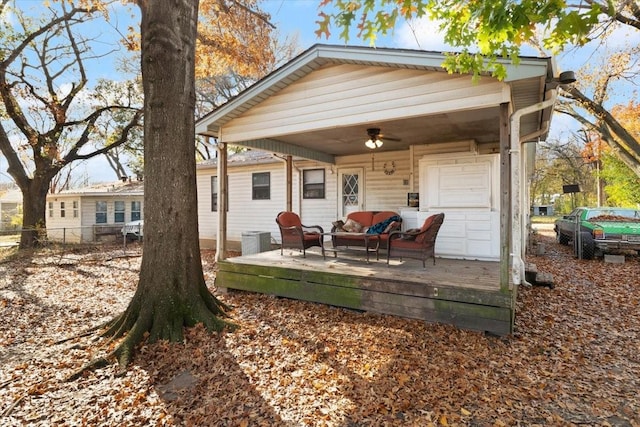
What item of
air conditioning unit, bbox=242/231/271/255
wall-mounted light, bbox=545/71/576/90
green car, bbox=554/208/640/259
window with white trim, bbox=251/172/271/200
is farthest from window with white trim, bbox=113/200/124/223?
green car, bbox=554/208/640/259

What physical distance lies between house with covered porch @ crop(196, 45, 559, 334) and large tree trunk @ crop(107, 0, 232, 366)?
1.73 metres

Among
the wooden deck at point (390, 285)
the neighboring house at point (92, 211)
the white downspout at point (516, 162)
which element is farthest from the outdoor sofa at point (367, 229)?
the neighboring house at point (92, 211)

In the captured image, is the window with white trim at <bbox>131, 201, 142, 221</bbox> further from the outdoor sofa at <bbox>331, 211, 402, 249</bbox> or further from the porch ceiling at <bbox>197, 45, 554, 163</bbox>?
the outdoor sofa at <bbox>331, 211, 402, 249</bbox>

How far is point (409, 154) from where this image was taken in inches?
350

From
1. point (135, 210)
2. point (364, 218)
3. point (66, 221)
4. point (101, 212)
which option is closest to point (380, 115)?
point (364, 218)

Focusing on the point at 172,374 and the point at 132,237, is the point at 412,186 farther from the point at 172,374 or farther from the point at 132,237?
the point at 132,237

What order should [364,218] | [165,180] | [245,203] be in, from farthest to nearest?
[245,203] < [364,218] < [165,180]

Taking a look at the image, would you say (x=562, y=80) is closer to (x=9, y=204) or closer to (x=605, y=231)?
(x=605, y=231)

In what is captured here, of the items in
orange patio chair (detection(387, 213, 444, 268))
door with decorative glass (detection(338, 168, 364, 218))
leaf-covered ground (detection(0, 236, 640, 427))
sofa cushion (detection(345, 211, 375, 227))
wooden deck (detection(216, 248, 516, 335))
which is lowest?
leaf-covered ground (detection(0, 236, 640, 427))

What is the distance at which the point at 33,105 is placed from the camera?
14.0 meters

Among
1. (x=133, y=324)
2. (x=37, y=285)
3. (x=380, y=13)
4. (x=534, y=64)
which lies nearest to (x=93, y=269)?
(x=37, y=285)

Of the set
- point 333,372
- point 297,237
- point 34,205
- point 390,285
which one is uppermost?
point 34,205

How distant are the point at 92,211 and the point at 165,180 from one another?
16.5 m

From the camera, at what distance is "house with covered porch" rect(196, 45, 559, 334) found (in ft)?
14.3
